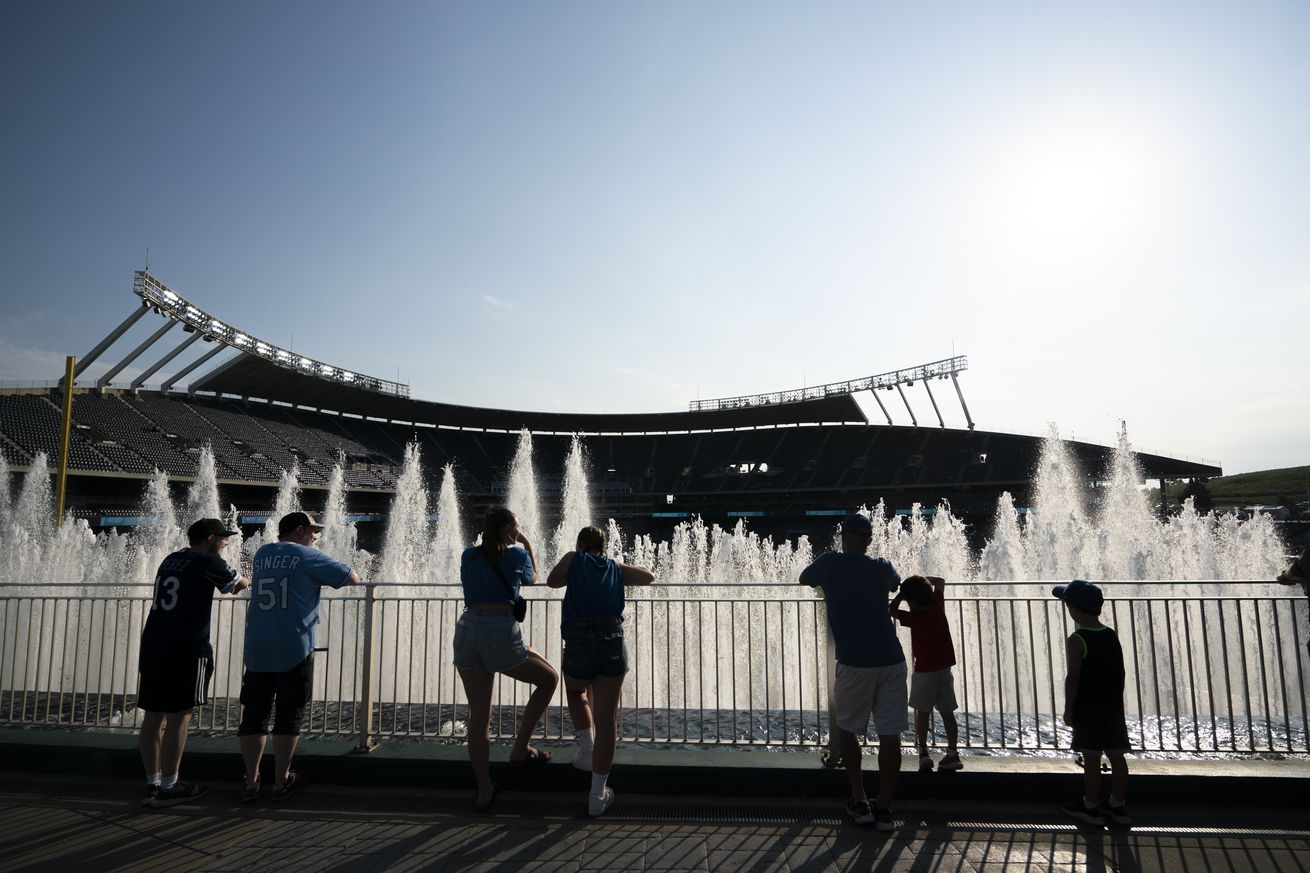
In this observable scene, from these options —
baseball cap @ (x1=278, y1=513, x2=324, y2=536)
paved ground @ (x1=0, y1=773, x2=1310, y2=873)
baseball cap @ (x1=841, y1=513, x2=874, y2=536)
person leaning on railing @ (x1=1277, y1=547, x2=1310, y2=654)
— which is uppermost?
baseball cap @ (x1=278, y1=513, x2=324, y2=536)

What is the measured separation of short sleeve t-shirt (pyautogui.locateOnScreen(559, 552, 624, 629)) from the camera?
12.4ft

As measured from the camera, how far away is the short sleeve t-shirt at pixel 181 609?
4031mm

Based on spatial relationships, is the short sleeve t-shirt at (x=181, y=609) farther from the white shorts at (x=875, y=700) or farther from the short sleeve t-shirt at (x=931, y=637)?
the short sleeve t-shirt at (x=931, y=637)

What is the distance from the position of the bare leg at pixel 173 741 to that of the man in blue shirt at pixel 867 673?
3.94 m

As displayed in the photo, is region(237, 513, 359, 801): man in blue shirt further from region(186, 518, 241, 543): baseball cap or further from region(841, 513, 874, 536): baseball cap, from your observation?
region(841, 513, 874, 536): baseball cap

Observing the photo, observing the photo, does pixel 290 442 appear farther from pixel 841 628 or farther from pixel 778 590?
pixel 841 628

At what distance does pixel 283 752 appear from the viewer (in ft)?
13.3

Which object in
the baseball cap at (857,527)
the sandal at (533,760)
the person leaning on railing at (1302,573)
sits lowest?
the sandal at (533,760)

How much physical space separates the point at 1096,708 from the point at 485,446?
170 feet

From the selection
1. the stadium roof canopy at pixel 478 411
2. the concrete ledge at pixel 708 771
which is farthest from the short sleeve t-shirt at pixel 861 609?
the stadium roof canopy at pixel 478 411

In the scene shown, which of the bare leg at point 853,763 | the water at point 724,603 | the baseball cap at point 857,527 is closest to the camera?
the bare leg at point 853,763

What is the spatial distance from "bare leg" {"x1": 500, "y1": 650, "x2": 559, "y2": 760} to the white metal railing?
0.11m

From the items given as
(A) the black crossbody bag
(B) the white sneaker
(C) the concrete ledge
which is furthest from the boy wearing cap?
(A) the black crossbody bag

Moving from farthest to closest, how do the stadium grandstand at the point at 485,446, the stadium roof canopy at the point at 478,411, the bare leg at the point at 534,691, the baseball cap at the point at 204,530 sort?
the stadium roof canopy at the point at 478,411 < the stadium grandstand at the point at 485,446 < the baseball cap at the point at 204,530 < the bare leg at the point at 534,691
